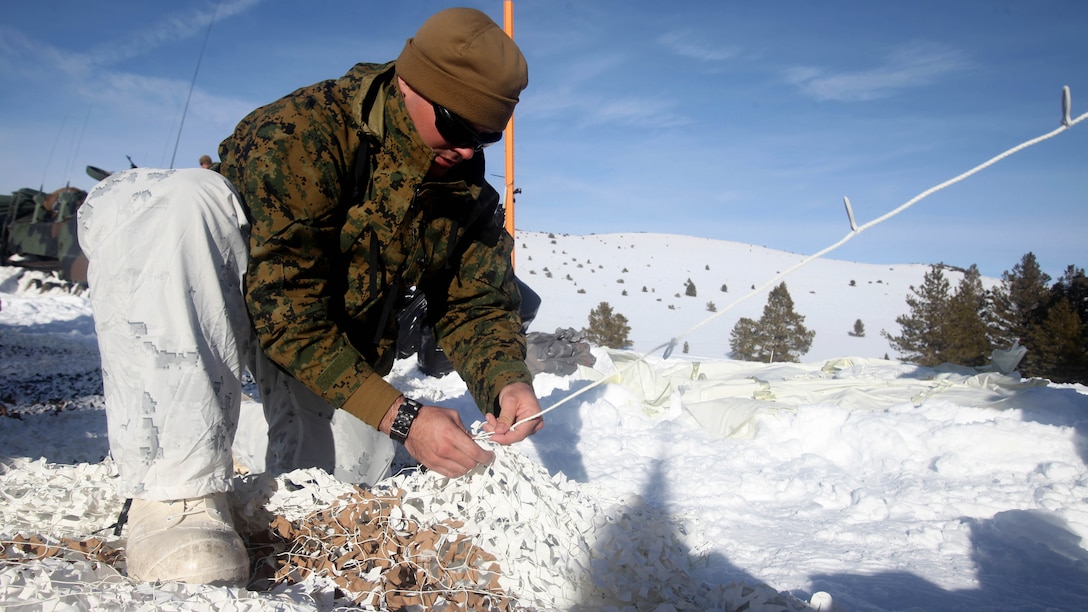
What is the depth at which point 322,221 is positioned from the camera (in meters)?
1.79

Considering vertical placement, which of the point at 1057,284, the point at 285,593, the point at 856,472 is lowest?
the point at 285,593

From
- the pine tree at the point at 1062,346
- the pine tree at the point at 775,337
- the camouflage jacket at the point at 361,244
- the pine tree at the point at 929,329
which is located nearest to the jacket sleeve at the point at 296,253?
the camouflage jacket at the point at 361,244

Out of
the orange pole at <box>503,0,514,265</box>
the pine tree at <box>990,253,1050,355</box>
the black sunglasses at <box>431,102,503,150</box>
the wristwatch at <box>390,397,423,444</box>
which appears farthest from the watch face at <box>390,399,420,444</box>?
the pine tree at <box>990,253,1050,355</box>

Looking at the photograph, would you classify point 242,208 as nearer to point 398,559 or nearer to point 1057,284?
point 398,559

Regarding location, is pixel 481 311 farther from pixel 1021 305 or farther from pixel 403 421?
pixel 1021 305

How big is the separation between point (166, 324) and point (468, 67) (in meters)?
0.95

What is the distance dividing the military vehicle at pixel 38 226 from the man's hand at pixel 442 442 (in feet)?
37.3

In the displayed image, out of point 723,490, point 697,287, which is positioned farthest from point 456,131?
point 697,287

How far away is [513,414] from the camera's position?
6.14ft

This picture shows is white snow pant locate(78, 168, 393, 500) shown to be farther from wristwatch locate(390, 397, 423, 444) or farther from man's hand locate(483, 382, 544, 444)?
man's hand locate(483, 382, 544, 444)

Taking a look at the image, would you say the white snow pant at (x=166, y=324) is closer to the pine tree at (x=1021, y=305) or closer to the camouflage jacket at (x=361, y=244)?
the camouflage jacket at (x=361, y=244)

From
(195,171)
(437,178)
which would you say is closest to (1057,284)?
(437,178)

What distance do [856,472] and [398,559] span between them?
2408 mm

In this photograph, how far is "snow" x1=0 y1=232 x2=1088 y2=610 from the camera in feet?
5.29
